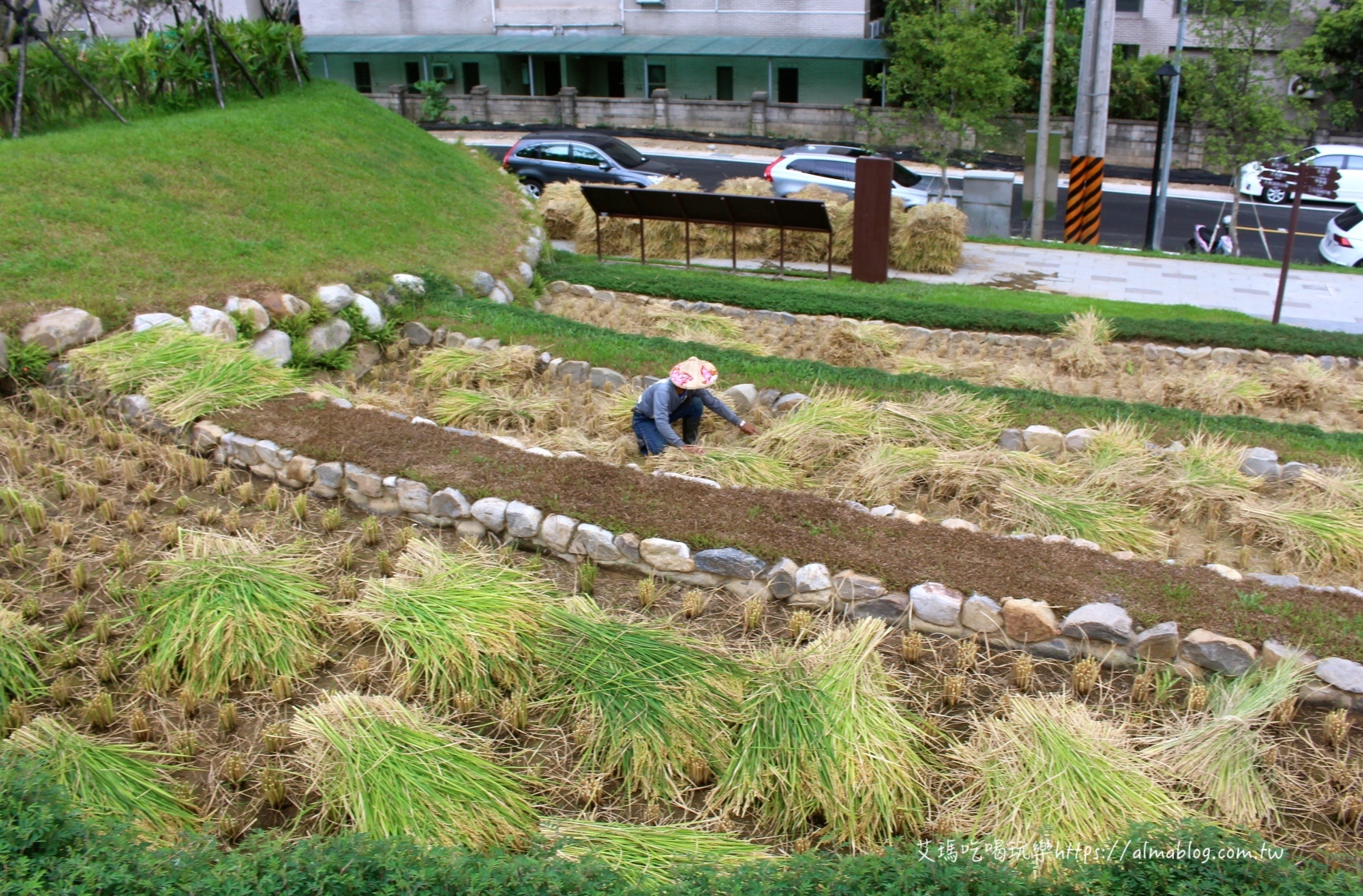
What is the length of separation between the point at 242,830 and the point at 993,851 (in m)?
3.19

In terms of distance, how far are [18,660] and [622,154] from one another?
61.0 ft

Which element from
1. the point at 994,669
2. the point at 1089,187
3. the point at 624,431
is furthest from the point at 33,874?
the point at 1089,187

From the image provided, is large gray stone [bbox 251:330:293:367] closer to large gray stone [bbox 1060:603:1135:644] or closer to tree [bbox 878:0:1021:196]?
large gray stone [bbox 1060:603:1135:644]

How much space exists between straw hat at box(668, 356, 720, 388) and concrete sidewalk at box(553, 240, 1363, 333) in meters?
8.41

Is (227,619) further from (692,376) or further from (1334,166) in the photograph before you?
(1334,166)

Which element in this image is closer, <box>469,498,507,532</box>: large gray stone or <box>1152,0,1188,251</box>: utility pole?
<box>469,498,507,532</box>: large gray stone

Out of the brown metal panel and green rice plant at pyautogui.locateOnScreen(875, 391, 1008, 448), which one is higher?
the brown metal panel

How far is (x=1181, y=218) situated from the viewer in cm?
2348

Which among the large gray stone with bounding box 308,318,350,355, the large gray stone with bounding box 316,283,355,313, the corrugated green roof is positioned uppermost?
the corrugated green roof

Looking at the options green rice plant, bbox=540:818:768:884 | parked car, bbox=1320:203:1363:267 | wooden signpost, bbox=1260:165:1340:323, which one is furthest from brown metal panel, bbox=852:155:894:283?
green rice plant, bbox=540:818:768:884

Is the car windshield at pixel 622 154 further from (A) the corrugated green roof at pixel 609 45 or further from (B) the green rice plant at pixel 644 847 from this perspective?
(B) the green rice plant at pixel 644 847

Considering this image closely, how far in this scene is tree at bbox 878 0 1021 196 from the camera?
22.8 metres

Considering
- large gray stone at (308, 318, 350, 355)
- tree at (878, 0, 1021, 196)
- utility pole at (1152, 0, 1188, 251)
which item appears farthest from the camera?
tree at (878, 0, 1021, 196)

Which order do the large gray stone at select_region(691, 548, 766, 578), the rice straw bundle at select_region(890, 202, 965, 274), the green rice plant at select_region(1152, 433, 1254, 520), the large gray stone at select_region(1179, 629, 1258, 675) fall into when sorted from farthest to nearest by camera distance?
the rice straw bundle at select_region(890, 202, 965, 274)
the green rice plant at select_region(1152, 433, 1254, 520)
the large gray stone at select_region(691, 548, 766, 578)
the large gray stone at select_region(1179, 629, 1258, 675)
